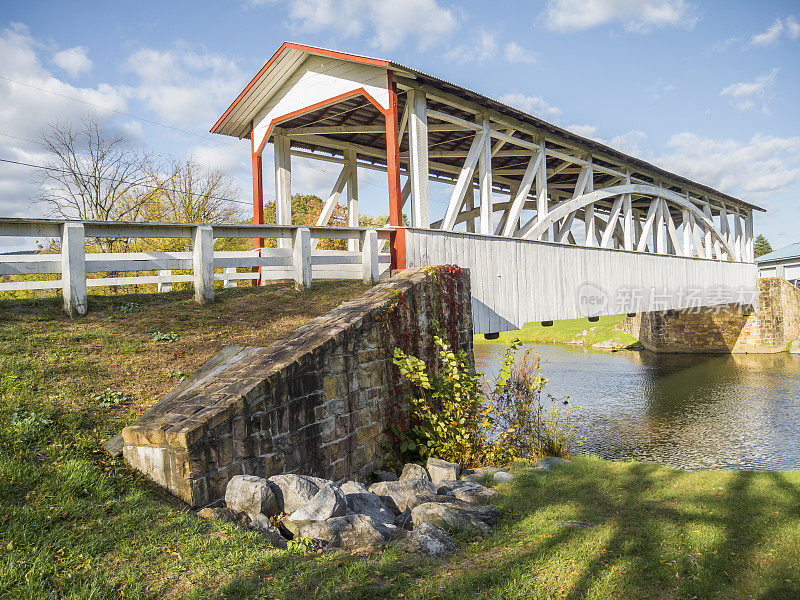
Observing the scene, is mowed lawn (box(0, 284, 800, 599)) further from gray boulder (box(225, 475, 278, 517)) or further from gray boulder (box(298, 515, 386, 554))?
gray boulder (box(225, 475, 278, 517))

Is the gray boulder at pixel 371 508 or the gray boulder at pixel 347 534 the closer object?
the gray boulder at pixel 347 534

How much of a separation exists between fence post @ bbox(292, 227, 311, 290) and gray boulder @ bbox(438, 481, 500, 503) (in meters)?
3.58

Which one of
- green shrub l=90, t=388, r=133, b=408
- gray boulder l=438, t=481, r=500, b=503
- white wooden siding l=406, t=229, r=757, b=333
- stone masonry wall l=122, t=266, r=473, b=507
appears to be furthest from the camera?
white wooden siding l=406, t=229, r=757, b=333

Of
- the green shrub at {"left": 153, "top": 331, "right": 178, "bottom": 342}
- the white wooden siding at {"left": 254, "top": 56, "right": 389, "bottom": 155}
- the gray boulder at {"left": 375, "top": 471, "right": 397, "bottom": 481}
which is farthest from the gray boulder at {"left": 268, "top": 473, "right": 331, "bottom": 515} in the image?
the white wooden siding at {"left": 254, "top": 56, "right": 389, "bottom": 155}

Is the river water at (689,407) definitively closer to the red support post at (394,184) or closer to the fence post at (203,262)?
the red support post at (394,184)

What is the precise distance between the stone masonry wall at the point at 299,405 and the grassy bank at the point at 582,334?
73.9 ft

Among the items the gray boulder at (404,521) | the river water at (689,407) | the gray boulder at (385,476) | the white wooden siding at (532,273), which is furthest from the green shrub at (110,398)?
the river water at (689,407)

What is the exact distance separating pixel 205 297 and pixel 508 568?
16.3 ft

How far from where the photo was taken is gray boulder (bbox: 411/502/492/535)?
3.80 m

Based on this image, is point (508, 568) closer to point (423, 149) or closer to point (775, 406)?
point (423, 149)

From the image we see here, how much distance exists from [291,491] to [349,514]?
473mm

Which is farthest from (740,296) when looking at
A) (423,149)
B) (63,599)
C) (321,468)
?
(63,599)

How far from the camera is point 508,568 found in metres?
3.17

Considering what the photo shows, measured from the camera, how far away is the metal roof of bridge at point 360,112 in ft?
29.3
